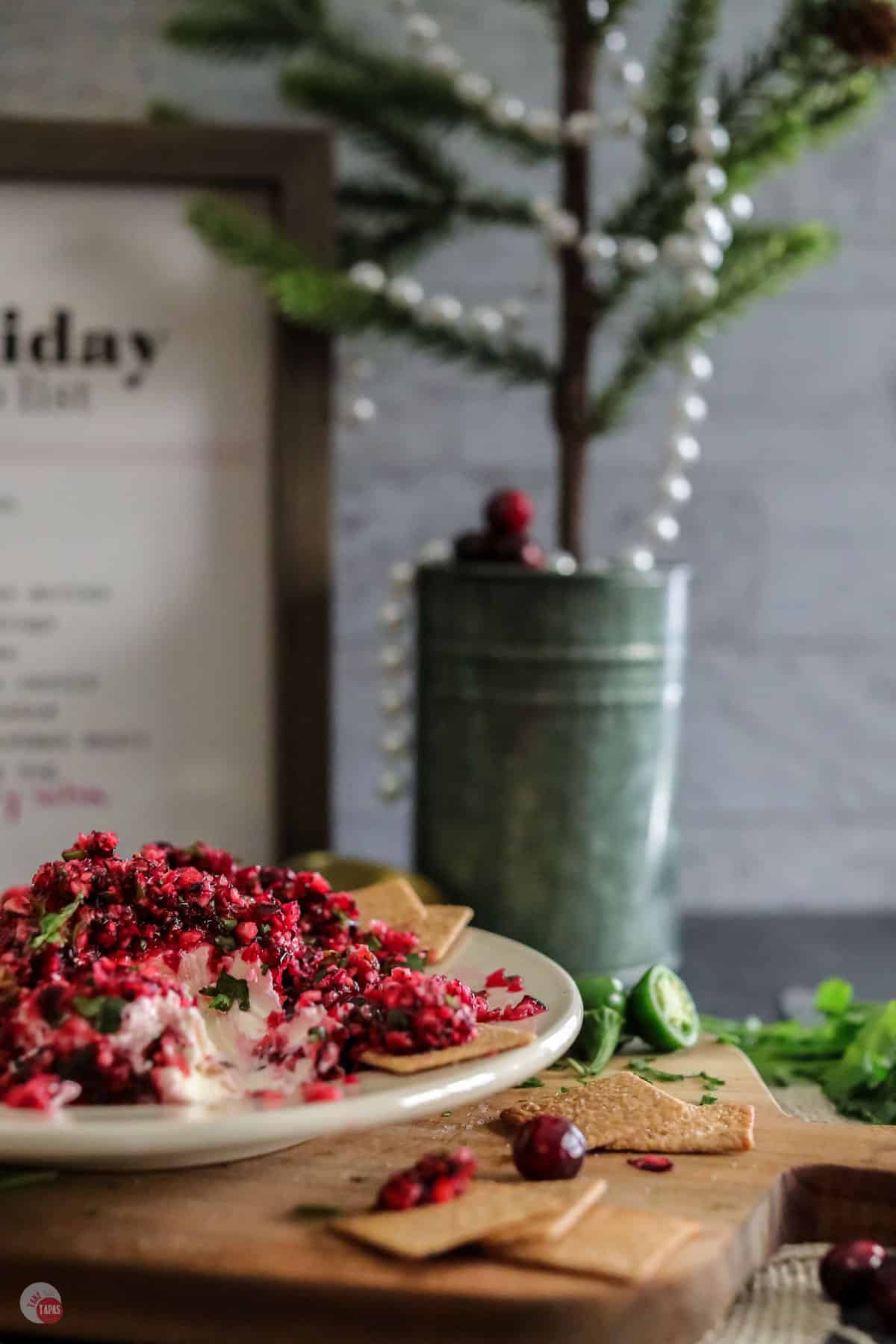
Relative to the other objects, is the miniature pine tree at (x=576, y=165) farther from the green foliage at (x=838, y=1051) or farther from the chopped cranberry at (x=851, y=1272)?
the chopped cranberry at (x=851, y=1272)

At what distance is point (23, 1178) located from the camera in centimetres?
65

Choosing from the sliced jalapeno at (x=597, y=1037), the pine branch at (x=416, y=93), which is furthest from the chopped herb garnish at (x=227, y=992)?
the pine branch at (x=416, y=93)

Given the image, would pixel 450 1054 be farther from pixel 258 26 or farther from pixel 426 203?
pixel 258 26

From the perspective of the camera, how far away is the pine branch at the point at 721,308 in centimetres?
129

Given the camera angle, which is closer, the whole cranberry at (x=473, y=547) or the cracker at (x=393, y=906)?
the cracker at (x=393, y=906)

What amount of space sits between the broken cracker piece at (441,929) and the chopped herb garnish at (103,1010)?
27 centimetres

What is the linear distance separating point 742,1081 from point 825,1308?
0.20 m

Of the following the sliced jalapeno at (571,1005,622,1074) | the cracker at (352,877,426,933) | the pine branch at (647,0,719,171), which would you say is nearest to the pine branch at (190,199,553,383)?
the pine branch at (647,0,719,171)

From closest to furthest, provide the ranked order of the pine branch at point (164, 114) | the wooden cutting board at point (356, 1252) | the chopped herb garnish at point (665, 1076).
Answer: the wooden cutting board at point (356, 1252), the chopped herb garnish at point (665, 1076), the pine branch at point (164, 114)

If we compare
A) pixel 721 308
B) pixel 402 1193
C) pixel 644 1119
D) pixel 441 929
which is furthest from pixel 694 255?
pixel 402 1193

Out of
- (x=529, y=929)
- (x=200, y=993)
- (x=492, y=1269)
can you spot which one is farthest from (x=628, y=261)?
(x=492, y=1269)

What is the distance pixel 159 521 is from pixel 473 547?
1.12 feet

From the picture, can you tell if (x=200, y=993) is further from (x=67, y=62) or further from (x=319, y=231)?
(x=67, y=62)

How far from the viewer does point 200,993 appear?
0.70 m
